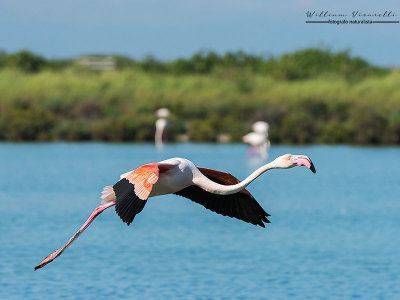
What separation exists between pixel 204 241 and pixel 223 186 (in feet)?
22.4

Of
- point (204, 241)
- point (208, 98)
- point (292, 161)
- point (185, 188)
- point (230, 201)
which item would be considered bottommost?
point (204, 241)

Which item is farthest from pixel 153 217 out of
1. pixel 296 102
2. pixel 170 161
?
pixel 296 102

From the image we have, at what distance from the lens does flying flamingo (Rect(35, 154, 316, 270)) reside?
782 cm

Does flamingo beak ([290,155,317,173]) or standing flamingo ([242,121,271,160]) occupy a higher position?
flamingo beak ([290,155,317,173])

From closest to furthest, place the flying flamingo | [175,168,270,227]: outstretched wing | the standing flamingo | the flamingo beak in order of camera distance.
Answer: the flying flamingo < the flamingo beak < [175,168,270,227]: outstretched wing < the standing flamingo

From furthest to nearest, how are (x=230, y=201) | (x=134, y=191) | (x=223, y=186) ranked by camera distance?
(x=230, y=201) → (x=223, y=186) → (x=134, y=191)

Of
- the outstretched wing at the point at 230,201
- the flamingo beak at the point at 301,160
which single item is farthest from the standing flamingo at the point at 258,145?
the flamingo beak at the point at 301,160

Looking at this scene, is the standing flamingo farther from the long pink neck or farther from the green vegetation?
the long pink neck

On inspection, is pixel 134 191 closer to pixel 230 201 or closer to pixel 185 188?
pixel 185 188

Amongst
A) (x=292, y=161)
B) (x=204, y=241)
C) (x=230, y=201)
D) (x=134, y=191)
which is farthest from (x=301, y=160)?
(x=204, y=241)

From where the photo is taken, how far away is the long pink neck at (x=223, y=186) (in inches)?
332

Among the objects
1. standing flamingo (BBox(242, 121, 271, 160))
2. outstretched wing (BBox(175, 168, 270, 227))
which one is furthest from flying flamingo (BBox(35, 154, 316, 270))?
standing flamingo (BBox(242, 121, 271, 160))

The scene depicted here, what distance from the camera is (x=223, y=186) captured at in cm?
855

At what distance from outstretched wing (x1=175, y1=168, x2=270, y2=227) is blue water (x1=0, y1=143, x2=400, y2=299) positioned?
6.40 ft
